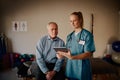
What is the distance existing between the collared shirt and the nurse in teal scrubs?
0.34ft

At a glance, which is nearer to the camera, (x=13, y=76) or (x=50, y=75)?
(x=50, y=75)

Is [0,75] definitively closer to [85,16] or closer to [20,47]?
[20,47]

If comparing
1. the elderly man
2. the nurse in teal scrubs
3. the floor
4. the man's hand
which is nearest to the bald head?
the elderly man

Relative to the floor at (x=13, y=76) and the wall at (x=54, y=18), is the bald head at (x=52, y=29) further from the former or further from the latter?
the floor at (x=13, y=76)

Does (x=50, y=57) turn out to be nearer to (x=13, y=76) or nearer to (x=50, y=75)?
(x=50, y=75)

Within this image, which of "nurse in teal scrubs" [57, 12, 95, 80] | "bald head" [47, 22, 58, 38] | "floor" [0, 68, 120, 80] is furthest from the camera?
"floor" [0, 68, 120, 80]

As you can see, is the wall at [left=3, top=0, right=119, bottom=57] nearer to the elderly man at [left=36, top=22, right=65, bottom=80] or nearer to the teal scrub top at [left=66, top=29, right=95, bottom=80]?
the elderly man at [left=36, top=22, right=65, bottom=80]

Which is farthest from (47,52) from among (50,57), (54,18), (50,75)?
(54,18)

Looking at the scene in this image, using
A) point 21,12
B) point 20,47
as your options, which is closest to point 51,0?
point 21,12

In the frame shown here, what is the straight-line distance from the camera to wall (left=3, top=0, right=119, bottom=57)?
5.29ft

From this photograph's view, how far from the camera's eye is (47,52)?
1313 millimetres

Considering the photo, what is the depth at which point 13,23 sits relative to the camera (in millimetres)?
1646

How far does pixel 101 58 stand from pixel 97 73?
21 centimetres

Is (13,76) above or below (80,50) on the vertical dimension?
below
